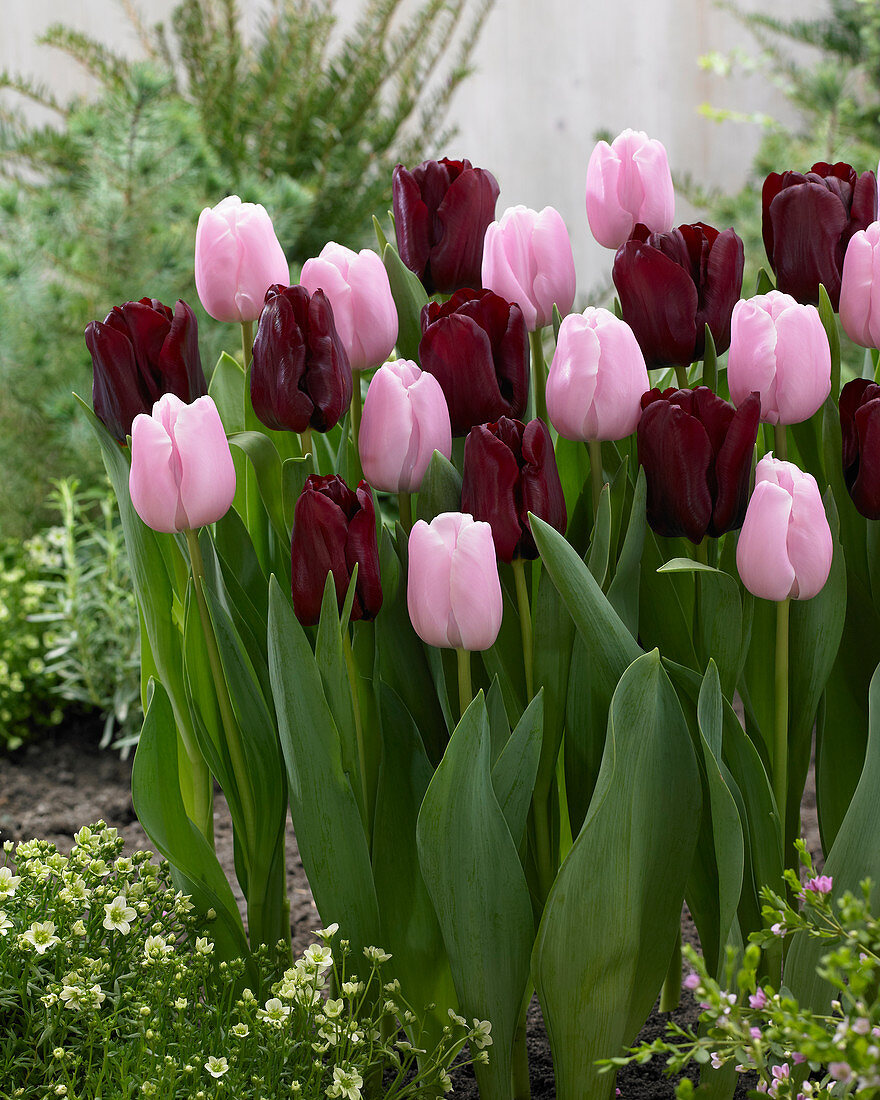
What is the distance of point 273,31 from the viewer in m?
2.74

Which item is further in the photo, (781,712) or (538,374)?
(538,374)

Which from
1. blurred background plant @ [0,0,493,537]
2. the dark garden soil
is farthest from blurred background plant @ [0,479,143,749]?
blurred background plant @ [0,0,493,537]

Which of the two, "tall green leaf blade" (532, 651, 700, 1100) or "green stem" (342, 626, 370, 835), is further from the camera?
"green stem" (342, 626, 370, 835)

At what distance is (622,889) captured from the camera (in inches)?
27.8

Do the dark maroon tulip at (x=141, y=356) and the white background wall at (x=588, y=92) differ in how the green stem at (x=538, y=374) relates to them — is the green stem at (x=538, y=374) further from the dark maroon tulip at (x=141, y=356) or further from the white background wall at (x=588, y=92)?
the white background wall at (x=588, y=92)

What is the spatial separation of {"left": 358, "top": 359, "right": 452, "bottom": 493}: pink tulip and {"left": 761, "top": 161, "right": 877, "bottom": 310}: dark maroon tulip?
0.30 metres

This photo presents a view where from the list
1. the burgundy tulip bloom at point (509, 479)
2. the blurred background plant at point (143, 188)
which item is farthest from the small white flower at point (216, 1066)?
the blurred background plant at point (143, 188)

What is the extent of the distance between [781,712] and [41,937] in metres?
0.53

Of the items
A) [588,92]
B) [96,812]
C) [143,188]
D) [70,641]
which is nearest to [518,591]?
[96,812]

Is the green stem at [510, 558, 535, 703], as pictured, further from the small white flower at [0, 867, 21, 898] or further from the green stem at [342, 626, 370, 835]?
the small white flower at [0, 867, 21, 898]

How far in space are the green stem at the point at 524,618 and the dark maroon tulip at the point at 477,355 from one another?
0.36 feet

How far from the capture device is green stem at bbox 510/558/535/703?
737 millimetres

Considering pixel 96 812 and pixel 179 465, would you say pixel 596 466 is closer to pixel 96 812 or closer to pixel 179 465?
pixel 179 465

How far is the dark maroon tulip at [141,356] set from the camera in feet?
2.53
